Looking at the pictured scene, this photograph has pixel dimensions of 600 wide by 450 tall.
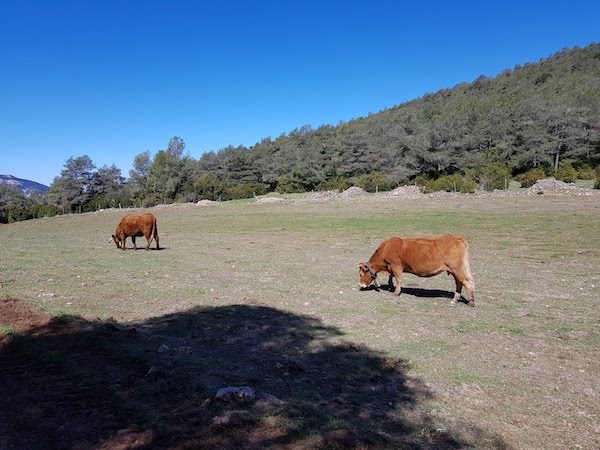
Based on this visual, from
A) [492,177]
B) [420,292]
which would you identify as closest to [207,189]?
[492,177]

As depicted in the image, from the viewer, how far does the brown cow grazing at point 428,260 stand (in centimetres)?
1039

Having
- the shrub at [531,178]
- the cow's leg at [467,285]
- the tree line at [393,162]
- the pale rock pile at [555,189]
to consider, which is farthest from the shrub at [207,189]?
the cow's leg at [467,285]

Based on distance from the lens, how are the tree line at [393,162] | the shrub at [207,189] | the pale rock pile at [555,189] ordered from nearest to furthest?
1. the pale rock pile at [555,189]
2. the tree line at [393,162]
3. the shrub at [207,189]

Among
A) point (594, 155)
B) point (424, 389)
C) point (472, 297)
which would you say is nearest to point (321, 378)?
point (424, 389)

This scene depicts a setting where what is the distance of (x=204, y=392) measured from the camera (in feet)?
16.7

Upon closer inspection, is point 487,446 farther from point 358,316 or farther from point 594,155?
point 594,155

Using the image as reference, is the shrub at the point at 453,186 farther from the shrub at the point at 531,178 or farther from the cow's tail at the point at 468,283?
the cow's tail at the point at 468,283

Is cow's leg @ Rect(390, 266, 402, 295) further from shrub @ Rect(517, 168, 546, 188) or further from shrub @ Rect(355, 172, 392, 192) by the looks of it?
shrub @ Rect(355, 172, 392, 192)

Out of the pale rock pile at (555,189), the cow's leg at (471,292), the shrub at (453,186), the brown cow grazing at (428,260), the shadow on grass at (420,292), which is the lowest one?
the shadow on grass at (420,292)

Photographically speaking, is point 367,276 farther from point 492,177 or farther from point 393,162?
point 393,162

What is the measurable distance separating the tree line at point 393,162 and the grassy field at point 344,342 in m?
40.7

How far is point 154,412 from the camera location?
4.61 m

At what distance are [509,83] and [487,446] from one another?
149806 millimetres

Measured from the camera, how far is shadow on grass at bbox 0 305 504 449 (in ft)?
13.7
